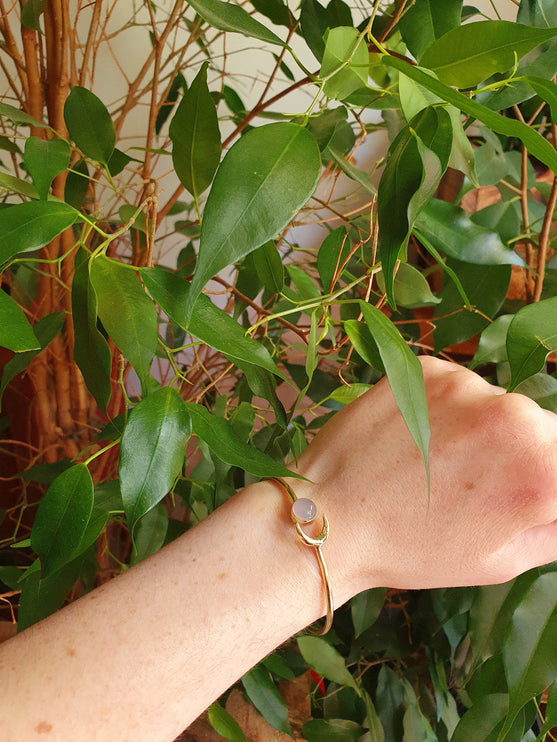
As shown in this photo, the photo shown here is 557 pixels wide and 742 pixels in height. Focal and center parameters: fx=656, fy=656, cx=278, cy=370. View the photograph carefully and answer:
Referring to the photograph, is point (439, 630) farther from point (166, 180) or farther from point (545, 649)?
point (166, 180)

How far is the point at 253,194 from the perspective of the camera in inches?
12.1

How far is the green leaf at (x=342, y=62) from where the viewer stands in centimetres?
38

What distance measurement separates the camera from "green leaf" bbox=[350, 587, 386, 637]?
736 mm

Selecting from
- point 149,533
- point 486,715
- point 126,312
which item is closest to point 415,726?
point 486,715

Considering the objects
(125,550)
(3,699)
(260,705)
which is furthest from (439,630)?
(3,699)

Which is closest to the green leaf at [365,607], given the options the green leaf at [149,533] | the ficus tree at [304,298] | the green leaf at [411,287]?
the ficus tree at [304,298]

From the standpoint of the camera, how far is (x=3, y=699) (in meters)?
0.37

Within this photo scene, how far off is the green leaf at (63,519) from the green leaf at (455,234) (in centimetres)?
33

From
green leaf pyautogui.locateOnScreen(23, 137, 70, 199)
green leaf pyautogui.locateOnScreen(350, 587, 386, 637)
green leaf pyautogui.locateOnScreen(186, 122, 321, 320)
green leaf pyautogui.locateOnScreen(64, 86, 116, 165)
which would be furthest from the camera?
green leaf pyautogui.locateOnScreen(350, 587, 386, 637)

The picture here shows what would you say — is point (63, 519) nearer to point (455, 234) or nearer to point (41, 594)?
point (41, 594)

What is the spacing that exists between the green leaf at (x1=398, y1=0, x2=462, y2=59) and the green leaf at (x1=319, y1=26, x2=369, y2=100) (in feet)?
0.27

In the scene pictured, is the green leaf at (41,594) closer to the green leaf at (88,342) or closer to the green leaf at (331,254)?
the green leaf at (88,342)

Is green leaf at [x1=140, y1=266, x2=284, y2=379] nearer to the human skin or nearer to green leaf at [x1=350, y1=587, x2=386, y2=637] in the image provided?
the human skin

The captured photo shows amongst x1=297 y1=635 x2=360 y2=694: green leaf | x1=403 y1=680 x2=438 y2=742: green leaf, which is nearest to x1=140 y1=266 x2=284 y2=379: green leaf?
x1=297 y1=635 x2=360 y2=694: green leaf
